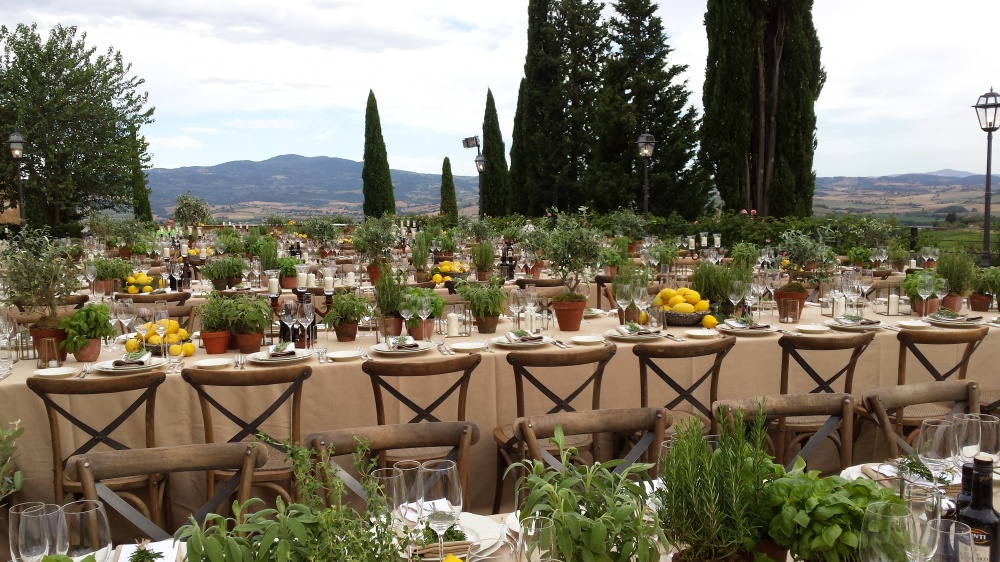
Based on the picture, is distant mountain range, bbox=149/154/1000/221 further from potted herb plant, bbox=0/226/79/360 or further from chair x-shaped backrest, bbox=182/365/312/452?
potted herb plant, bbox=0/226/79/360

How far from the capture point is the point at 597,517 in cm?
136

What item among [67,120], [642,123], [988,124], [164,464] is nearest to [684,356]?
[164,464]

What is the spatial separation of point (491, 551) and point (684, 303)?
357 cm

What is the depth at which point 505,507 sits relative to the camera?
420 centimetres

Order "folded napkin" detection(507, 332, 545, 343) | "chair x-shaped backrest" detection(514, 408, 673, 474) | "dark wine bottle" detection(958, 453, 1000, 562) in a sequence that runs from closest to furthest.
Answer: "dark wine bottle" detection(958, 453, 1000, 562) < "chair x-shaped backrest" detection(514, 408, 673, 474) < "folded napkin" detection(507, 332, 545, 343)

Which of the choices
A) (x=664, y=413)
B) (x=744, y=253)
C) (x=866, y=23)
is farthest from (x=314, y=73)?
(x=664, y=413)

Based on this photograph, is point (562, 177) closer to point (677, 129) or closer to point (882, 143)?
point (677, 129)

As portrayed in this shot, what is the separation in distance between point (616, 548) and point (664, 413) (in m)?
1.29

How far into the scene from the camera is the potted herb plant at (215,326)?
4.30 meters

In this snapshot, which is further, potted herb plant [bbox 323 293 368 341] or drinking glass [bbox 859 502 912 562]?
potted herb plant [bbox 323 293 368 341]

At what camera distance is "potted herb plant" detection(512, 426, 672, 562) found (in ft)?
4.21

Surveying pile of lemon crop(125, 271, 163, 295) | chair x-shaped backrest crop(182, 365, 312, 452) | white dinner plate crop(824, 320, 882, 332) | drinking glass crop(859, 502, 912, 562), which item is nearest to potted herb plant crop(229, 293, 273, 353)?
chair x-shaped backrest crop(182, 365, 312, 452)

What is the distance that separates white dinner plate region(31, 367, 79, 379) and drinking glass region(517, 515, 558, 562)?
3240mm

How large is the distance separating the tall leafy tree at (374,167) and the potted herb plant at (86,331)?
87.4ft
